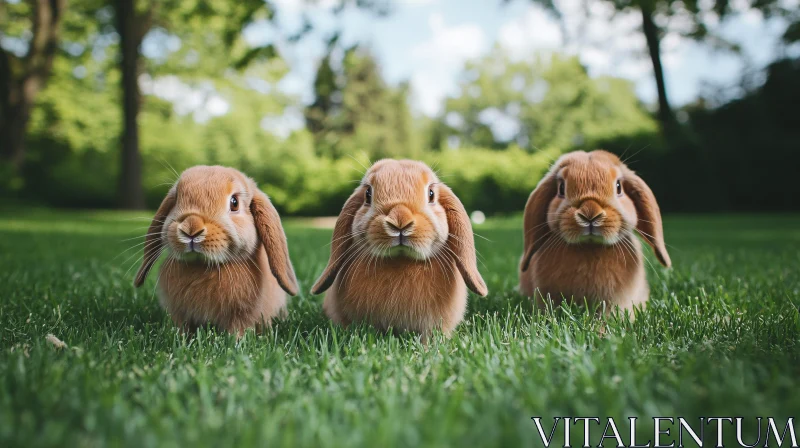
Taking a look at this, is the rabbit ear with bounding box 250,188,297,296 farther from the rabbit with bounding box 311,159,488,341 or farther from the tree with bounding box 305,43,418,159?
the tree with bounding box 305,43,418,159

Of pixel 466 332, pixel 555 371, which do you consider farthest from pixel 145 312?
pixel 555 371

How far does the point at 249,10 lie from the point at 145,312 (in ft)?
20.2

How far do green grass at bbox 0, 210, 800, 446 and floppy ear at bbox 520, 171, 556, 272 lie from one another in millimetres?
386

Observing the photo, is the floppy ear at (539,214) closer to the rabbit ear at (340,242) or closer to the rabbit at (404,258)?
the rabbit at (404,258)

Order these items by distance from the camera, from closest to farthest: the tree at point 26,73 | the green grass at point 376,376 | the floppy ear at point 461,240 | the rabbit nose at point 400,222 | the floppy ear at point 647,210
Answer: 1. the green grass at point 376,376
2. the rabbit nose at point 400,222
3. the floppy ear at point 461,240
4. the floppy ear at point 647,210
5. the tree at point 26,73

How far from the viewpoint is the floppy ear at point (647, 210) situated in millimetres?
2928

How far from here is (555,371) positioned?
201 cm

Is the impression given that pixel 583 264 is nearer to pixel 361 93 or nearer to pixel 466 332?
pixel 466 332

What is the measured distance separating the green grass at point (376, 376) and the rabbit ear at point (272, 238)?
0.91 ft

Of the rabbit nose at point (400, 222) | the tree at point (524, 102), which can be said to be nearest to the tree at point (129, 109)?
the rabbit nose at point (400, 222)

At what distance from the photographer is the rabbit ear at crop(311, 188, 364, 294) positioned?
251 cm

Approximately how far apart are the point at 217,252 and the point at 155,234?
44 cm

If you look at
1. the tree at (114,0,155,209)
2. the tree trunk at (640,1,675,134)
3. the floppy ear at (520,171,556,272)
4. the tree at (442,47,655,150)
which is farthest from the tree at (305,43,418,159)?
the floppy ear at (520,171,556,272)

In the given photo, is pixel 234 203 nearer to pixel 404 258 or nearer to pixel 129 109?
pixel 404 258
